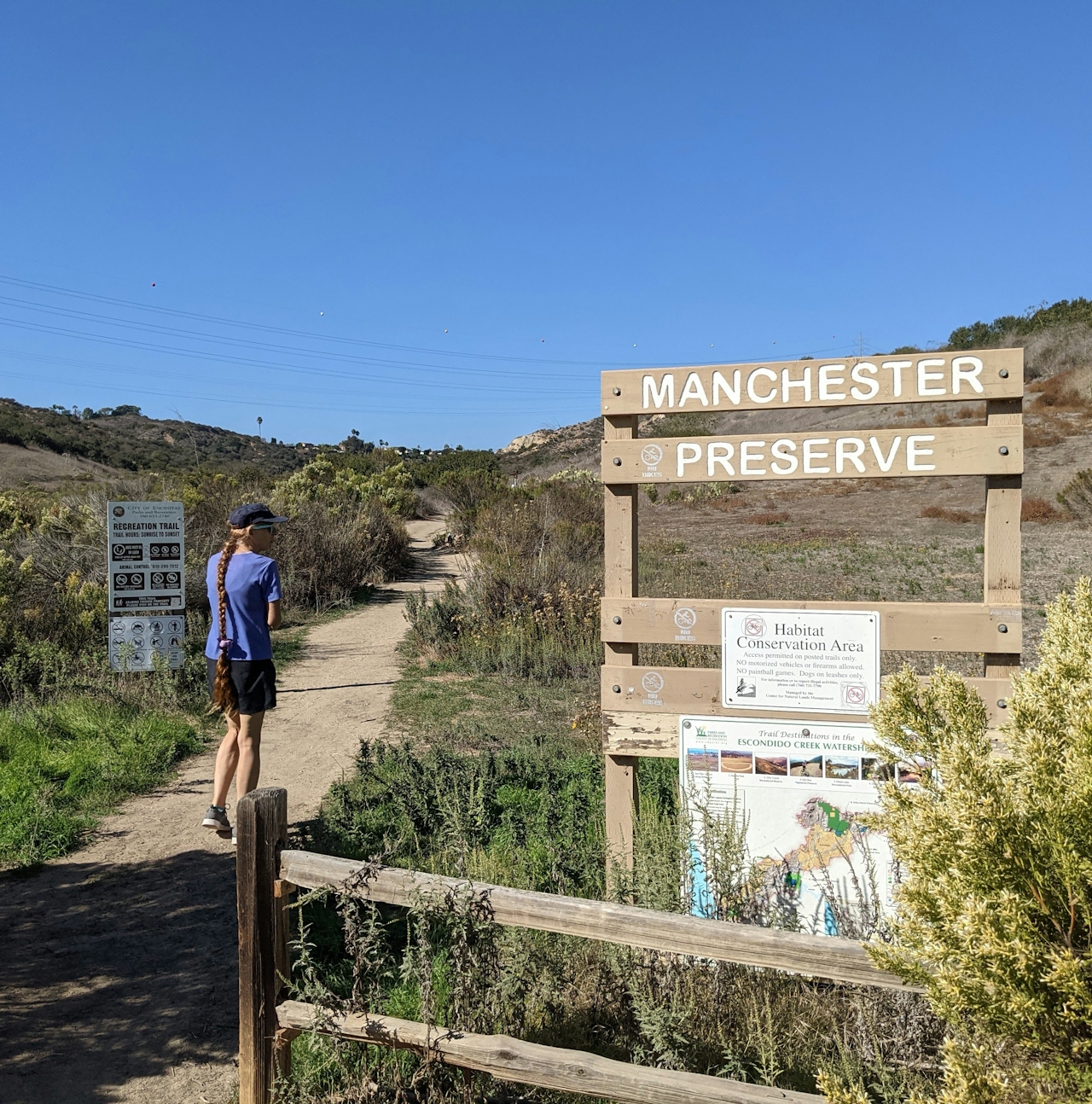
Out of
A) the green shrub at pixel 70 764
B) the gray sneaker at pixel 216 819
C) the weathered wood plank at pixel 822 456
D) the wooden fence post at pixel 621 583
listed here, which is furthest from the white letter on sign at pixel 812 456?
the green shrub at pixel 70 764

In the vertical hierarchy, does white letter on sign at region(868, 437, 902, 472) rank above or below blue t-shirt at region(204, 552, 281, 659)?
above

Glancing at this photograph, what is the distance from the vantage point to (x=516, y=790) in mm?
5707

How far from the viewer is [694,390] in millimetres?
3949

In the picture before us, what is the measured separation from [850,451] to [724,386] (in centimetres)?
58

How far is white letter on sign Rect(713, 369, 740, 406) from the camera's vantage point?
391cm

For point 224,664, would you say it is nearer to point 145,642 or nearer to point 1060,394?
Result: point 145,642

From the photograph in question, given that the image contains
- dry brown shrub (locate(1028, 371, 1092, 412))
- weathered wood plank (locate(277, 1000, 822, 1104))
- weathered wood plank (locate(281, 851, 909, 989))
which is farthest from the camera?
dry brown shrub (locate(1028, 371, 1092, 412))

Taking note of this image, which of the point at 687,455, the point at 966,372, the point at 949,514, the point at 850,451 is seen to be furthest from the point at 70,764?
the point at 949,514

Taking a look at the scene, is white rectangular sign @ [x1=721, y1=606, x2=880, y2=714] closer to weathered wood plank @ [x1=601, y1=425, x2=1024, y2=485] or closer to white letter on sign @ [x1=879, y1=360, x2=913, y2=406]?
weathered wood plank @ [x1=601, y1=425, x2=1024, y2=485]

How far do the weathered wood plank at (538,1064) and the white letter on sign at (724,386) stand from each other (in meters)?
2.54

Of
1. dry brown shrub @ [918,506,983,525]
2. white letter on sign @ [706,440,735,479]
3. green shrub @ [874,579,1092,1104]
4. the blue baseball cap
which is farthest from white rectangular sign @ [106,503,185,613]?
dry brown shrub @ [918,506,983,525]

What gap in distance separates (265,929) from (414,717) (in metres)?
5.42

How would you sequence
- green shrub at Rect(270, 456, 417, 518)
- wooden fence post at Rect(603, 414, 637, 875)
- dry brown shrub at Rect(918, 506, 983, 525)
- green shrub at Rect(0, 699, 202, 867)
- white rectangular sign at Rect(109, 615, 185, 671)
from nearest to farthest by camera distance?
wooden fence post at Rect(603, 414, 637, 875), green shrub at Rect(0, 699, 202, 867), white rectangular sign at Rect(109, 615, 185, 671), green shrub at Rect(270, 456, 417, 518), dry brown shrub at Rect(918, 506, 983, 525)

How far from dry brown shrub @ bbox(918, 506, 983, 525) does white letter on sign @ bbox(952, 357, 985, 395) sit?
2096 centimetres
